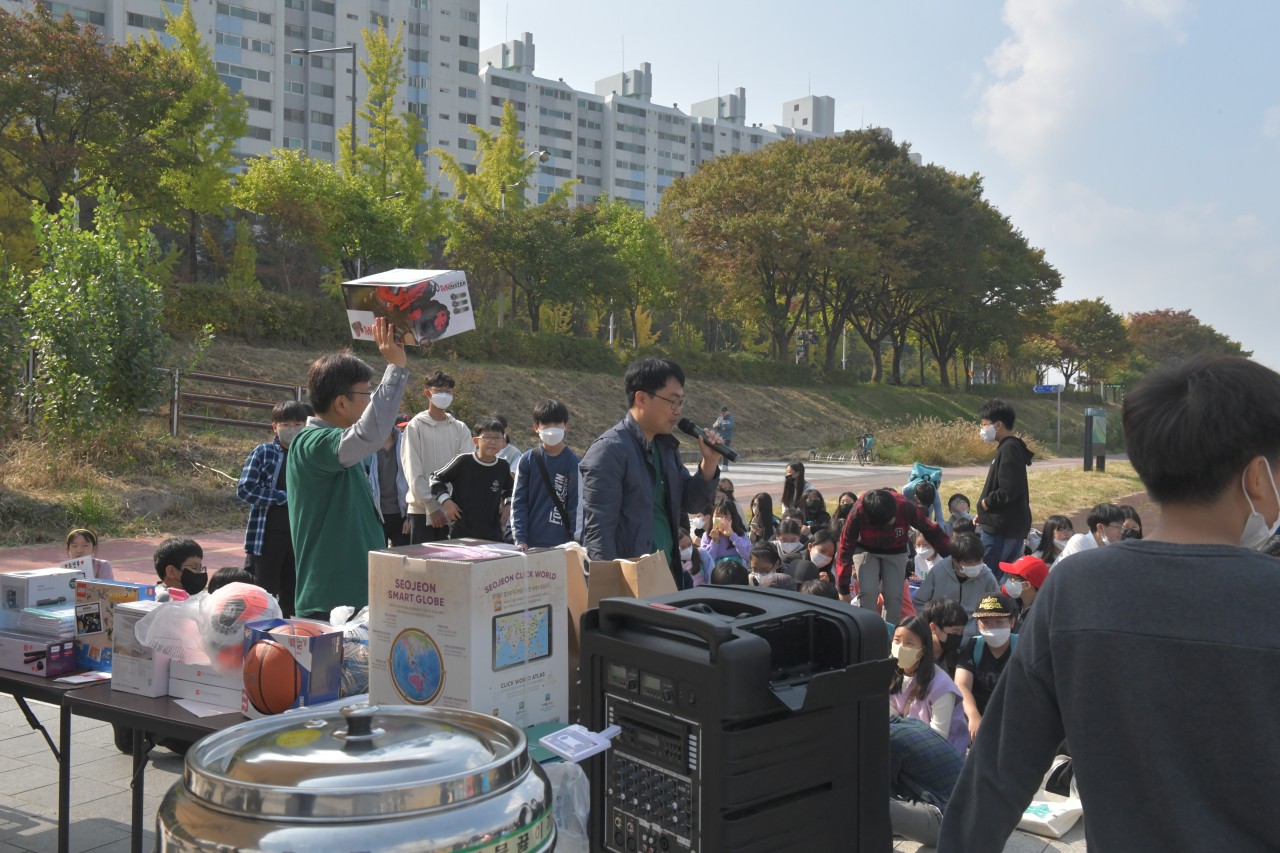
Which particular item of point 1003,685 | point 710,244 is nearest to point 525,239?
point 710,244

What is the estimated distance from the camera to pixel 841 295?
4412cm

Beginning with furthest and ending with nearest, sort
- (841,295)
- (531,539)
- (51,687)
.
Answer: (841,295), (531,539), (51,687)

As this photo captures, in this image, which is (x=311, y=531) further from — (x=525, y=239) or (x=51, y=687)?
(x=525, y=239)

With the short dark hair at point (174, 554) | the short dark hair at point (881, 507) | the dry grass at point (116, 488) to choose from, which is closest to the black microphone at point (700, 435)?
the short dark hair at point (174, 554)

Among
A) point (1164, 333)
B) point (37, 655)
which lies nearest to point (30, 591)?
point (37, 655)

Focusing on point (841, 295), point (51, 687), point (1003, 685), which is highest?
point (841, 295)

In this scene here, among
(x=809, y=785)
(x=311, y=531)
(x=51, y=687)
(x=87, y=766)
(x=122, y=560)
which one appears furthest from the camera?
(x=122, y=560)

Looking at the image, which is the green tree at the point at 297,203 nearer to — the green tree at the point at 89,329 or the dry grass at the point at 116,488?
the dry grass at the point at 116,488

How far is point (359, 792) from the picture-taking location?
1450mm

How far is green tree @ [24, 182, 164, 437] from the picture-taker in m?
13.2

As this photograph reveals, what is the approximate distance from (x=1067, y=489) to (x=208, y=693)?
20084mm

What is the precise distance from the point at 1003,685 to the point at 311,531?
2607 mm

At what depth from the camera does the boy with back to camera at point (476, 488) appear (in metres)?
7.11

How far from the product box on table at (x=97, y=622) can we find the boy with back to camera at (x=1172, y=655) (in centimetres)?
268
